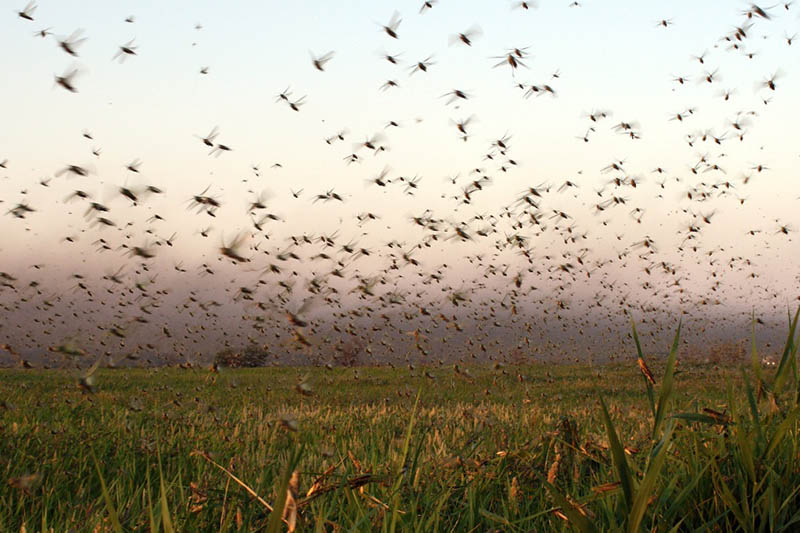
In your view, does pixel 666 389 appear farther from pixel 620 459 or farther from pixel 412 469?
pixel 412 469

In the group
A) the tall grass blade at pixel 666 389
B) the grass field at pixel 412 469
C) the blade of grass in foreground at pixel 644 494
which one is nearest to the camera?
the blade of grass in foreground at pixel 644 494

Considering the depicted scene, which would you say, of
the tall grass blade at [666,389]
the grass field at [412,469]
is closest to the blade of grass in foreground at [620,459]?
the grass field at [412,469]

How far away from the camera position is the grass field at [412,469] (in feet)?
7.42

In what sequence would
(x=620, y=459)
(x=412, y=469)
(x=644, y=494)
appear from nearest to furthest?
(x=644, y=494) → (x=620, y=459) → (x=412, y=469)

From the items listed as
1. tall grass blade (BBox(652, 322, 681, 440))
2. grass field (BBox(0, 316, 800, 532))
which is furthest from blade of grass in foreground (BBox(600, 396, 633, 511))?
tall grass blade (BBox(652, 322, 681, 440))

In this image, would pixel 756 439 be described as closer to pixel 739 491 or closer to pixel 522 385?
pixel 739 491

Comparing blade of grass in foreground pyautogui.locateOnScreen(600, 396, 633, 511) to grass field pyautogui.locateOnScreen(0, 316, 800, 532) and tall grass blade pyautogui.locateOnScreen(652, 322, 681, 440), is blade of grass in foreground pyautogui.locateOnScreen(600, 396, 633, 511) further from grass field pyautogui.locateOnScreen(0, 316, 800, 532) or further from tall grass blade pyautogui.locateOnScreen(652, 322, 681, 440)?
tall grass blade pyautogui.locateOnScreen(652, 322, 681, 440)

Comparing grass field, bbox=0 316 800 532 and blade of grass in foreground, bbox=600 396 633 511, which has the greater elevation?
blade of grass in foreground, bbox=600 396 633 511

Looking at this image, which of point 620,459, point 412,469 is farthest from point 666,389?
point 412,469

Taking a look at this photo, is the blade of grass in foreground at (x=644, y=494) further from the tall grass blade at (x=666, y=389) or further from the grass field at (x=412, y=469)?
the tall grass blade at (x=666, y=389)

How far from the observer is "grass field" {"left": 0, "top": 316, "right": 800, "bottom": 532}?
2262mm

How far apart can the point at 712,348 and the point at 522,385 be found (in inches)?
850

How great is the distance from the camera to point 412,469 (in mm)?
2326

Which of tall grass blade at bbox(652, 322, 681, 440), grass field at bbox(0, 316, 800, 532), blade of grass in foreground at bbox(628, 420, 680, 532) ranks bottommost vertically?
grass field at bbox(0, 316, 800, 532)
